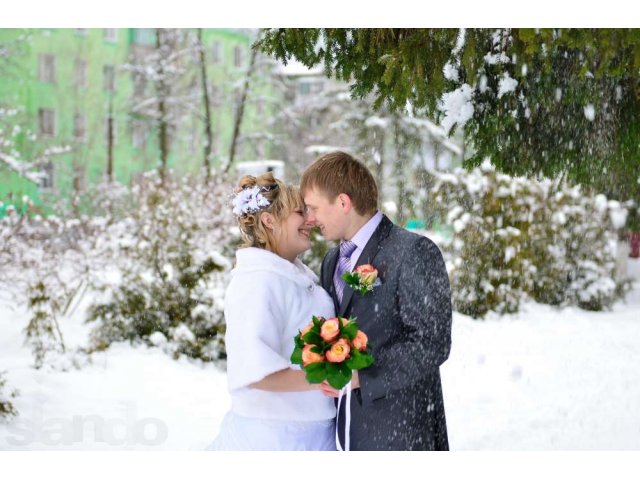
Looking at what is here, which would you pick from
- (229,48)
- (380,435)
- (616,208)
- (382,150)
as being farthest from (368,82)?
(229,48)

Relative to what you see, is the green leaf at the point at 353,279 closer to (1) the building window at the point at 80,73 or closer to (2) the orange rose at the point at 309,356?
(2) the orange rose at the point at 309,356

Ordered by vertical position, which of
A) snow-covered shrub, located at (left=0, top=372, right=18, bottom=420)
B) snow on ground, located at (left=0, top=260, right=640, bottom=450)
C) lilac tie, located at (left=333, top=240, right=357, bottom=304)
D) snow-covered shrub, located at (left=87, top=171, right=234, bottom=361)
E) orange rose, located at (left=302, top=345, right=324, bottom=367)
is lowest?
snow on ground, located at (left=0, top=260, right=640, bottom=450)

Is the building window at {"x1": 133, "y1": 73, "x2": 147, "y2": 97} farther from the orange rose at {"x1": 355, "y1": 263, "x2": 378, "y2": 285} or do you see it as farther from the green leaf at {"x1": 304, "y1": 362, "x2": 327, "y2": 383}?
the green leaf at {"x1": 304, "y1": 362, "x2": 327, "y2": 383}

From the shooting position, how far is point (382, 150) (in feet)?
26.6

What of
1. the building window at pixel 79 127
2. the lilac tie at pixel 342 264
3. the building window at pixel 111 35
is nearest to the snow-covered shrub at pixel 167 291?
the lilac tie at pixel 342 264

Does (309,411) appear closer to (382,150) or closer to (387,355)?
(387,355)

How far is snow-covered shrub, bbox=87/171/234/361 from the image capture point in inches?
207

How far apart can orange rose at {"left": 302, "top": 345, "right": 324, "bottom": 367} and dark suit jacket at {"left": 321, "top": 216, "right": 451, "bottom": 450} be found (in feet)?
0.79

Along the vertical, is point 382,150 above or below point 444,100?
below

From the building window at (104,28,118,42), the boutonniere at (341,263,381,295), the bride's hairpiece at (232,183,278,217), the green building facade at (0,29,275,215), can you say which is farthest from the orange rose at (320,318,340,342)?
the building window at (104,28,118,42)

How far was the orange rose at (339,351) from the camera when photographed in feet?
6.98

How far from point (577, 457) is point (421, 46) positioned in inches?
92.8

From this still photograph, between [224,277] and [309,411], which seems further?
[224,277]

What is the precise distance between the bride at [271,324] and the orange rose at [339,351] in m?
0.18
